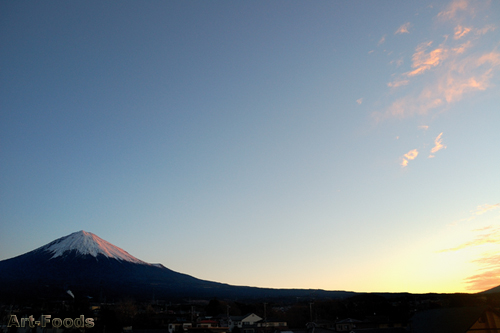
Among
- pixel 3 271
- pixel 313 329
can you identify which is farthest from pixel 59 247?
pixel 313 329

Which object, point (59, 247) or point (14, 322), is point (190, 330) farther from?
point (59, 247)

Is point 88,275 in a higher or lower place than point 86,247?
lower

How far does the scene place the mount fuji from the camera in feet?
394

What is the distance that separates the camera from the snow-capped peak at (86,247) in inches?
6565

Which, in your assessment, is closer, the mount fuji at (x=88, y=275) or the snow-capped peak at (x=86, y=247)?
the mount fuji at (x=88, y=275)

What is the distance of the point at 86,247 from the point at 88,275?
1156 inches

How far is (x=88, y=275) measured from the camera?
143375 millimetres

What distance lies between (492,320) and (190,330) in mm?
41151

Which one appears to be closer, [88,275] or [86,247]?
[88,275]

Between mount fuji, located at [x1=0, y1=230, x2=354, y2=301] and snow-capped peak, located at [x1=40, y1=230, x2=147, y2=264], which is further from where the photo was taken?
snow-capped peak, located at [x1=40, y1=230, x2=147, y2=264]

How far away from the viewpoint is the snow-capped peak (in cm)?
16675

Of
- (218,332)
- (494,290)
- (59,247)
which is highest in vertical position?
(59,247)

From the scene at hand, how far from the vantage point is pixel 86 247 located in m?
170

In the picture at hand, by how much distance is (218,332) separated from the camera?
5403cm
